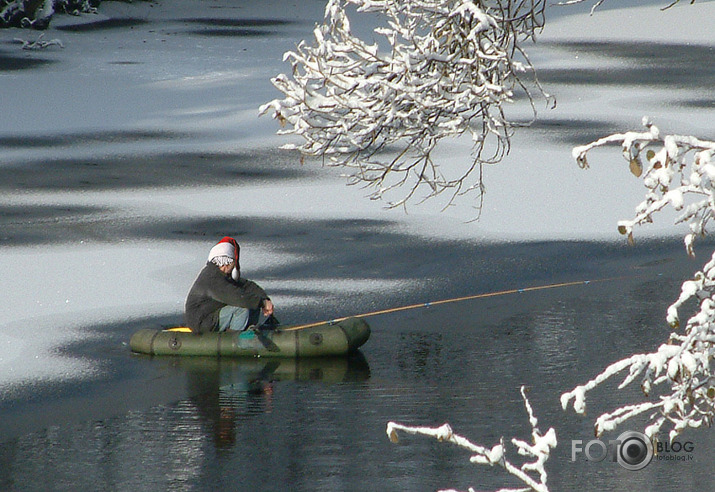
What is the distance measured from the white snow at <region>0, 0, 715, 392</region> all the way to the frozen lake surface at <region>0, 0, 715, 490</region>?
5cm

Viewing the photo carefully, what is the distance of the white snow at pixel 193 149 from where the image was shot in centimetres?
1231

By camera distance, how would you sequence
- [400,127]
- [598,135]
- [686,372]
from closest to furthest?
[686,372] → [400,127] → [598,135]

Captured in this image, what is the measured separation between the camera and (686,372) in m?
4.55

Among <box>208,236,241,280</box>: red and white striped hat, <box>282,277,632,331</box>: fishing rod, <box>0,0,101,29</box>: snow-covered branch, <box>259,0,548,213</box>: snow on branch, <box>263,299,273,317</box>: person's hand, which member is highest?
<box>259,0,548,213</box>: snow on branch

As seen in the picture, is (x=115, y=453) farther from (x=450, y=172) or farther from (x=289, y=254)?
(x=450, y=172)

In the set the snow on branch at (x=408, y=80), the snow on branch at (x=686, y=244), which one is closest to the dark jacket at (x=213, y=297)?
the snow on branch at (x=408, y=80)

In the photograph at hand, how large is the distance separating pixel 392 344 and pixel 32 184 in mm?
8551

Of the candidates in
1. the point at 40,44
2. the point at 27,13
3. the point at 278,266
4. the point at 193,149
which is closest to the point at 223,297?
the point at 278,266

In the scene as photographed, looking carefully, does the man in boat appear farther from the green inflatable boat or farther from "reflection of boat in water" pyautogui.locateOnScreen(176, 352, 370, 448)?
"reflection of boat in water" pyautogui.locateOnScreen(176, 352, 370, 448)

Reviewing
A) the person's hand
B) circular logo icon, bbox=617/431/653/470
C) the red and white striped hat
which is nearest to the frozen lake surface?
circular logo icon, bbox=617/431/653/470

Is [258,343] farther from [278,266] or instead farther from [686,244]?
[686,244]

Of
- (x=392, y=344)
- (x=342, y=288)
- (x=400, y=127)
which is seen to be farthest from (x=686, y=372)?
(x=342, y=288)

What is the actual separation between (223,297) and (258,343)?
1.60 ft

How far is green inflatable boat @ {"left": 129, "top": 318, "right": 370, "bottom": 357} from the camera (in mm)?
10328
